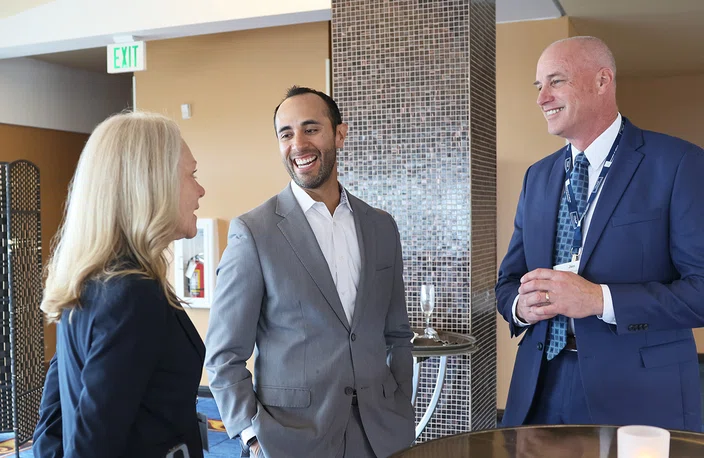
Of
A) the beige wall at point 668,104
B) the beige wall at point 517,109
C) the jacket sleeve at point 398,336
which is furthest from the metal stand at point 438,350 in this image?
the beige wall at point 668,104

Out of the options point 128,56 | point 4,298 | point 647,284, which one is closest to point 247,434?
point 647,284

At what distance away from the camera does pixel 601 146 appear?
218 centimetres

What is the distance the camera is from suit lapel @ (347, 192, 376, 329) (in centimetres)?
226

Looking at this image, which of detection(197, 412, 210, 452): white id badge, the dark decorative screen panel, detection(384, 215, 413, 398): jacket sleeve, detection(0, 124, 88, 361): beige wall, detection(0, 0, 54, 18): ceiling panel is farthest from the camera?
detection(0, 124, 88, 361): beige wall

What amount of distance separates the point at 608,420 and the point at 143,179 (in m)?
1.46

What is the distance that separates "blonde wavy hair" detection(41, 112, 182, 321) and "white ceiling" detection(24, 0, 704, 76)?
4115 millimetres

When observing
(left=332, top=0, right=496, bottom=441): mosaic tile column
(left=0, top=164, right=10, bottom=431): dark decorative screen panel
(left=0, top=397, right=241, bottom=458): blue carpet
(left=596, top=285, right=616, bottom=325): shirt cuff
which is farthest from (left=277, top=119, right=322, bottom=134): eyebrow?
(left=0, top=164, right=10, bottom=431): dark decorative screen panel

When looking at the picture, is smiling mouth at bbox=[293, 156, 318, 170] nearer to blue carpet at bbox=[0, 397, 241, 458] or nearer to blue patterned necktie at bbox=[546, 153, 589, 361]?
blue patterned necktie at bbox=[546, 153, 589, 361]

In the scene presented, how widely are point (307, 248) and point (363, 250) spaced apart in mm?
210

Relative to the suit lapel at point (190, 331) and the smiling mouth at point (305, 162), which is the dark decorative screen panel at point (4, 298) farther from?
the suit lapel at point (190, 331)

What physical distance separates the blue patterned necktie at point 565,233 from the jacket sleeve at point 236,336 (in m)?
0.91

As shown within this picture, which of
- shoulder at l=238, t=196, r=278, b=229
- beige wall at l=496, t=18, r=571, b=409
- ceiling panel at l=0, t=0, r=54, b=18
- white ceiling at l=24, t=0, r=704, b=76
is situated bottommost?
shoulder at l=238, t=196, r=278, b=229

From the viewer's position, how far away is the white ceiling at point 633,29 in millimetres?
5547

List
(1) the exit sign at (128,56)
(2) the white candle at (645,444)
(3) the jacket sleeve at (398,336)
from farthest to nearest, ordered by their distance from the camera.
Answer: (1) the exit sign at (128,56)
(3) the jacket sleeve at (398,336)
(2) the white candle at (645,444)
